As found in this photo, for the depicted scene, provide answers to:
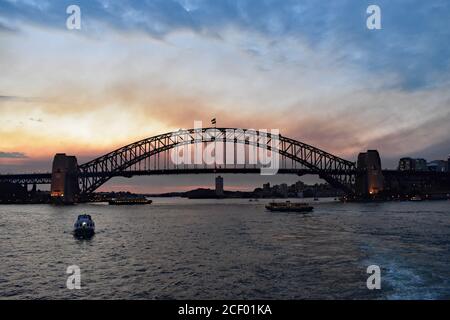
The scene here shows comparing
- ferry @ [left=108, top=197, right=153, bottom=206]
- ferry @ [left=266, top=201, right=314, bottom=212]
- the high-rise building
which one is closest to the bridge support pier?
ferry @ [left=108, top=197, right=153, bottom=206]

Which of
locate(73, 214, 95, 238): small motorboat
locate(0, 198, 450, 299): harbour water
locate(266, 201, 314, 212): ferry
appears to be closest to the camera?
locate(0, 198, 450, 299): harbour water

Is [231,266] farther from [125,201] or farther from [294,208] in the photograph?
[125,201]

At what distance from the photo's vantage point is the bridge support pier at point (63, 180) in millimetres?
138000

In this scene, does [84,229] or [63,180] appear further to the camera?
[63,180]

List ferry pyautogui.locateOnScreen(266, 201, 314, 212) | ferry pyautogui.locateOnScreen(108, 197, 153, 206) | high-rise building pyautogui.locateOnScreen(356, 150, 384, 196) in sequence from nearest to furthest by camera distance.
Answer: ferry pyautogui.locateOnScreen(266, 201, 314, 212) < high-rise building pyautogui.locateOnScreen(356, 150, 384, 196) < ferry pyautogui.locateOnScreen(108, 197, 153, 206)

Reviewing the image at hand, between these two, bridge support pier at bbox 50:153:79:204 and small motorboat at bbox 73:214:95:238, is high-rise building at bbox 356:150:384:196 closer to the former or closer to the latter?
bridge support pier at bbox 50:153:79:204

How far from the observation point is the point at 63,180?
139 m

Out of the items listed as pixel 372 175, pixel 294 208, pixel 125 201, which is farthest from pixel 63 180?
pixel 372 175

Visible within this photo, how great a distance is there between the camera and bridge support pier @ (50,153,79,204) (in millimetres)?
138000

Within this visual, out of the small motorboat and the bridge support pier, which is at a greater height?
the bridge support pier
